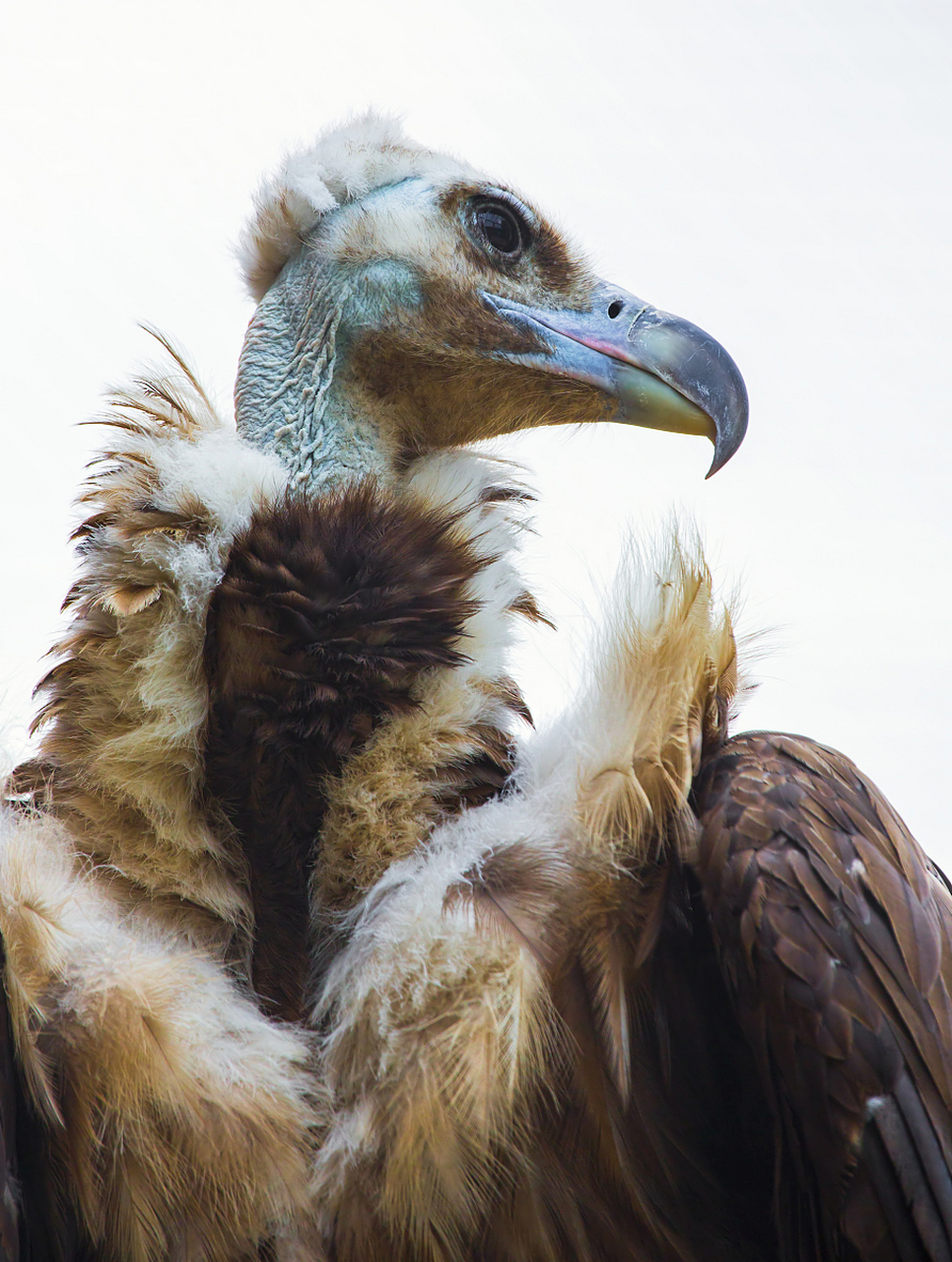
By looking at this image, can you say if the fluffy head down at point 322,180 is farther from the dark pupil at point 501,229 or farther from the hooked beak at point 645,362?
the hooked beak at point 645,362

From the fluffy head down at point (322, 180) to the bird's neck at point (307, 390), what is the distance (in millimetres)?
89

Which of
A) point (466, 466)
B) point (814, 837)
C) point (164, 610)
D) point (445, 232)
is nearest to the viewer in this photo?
point (814, 837)

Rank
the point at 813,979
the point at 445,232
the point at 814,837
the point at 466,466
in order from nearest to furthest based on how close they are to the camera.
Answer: the point at 813,979 < the point at 814,837 < the point at 466,466 < the point at 445,232

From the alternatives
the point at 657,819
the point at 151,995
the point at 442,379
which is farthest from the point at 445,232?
the point at 151,995

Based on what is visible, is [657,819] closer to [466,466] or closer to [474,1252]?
[474,1252]

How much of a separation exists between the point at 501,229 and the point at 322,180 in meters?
0.45

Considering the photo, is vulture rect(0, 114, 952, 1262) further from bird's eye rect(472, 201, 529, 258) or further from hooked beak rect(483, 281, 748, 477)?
bird's eye rect(472, 201, 529, 258)

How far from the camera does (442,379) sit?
296cm

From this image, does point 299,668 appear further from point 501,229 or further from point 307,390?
point 501,229

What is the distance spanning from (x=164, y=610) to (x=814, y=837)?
46.8 inches

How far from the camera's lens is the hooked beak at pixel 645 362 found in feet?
9.29

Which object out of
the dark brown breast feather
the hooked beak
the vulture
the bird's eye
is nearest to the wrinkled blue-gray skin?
the hooked beak

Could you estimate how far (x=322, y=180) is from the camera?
3.04m

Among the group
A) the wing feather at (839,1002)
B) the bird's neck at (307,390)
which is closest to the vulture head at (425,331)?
the bird's neck at (307,390)
